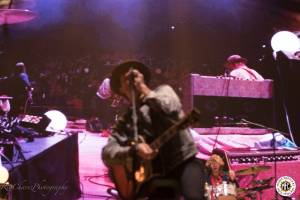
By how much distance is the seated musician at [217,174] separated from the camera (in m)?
5.69

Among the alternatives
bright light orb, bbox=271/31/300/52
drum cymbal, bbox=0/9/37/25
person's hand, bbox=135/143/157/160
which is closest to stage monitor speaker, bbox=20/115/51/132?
drum cymbal, bbox=0/9/37/25

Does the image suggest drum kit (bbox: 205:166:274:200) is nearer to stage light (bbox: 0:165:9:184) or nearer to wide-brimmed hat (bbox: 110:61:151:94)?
wide-brimmed hat (bbox: 110:61:151:94)

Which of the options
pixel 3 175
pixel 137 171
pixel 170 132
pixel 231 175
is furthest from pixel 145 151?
pixel 231 175

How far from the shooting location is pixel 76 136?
20.1 feet

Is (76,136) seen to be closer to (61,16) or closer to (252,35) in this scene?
(61,16)

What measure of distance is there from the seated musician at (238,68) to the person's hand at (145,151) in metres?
3.63

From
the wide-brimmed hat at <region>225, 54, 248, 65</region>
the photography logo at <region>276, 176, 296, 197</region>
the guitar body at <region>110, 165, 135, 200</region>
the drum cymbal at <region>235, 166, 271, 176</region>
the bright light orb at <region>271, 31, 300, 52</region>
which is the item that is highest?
the bright light orb at <region>271, 31, 300, 52</region>

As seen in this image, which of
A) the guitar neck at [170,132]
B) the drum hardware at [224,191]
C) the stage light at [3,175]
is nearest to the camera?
the guitar neck at [170,132]

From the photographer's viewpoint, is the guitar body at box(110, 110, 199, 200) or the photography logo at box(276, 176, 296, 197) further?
the photography logo at box(276, 176, 296, 197)

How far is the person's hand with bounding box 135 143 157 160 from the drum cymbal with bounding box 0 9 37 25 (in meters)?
3.15

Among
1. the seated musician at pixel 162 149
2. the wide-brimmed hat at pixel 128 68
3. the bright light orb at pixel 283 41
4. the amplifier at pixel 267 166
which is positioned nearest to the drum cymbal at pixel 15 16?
the wide-brimmed hat at pixel 128 68

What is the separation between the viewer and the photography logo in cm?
636

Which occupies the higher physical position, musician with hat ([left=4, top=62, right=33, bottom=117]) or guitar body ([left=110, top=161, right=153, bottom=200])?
musician with hat ([left=4, top=62, right=33, bottom=117])

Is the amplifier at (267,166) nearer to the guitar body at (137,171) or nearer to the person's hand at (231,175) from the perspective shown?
the person's hand at (231,175)
